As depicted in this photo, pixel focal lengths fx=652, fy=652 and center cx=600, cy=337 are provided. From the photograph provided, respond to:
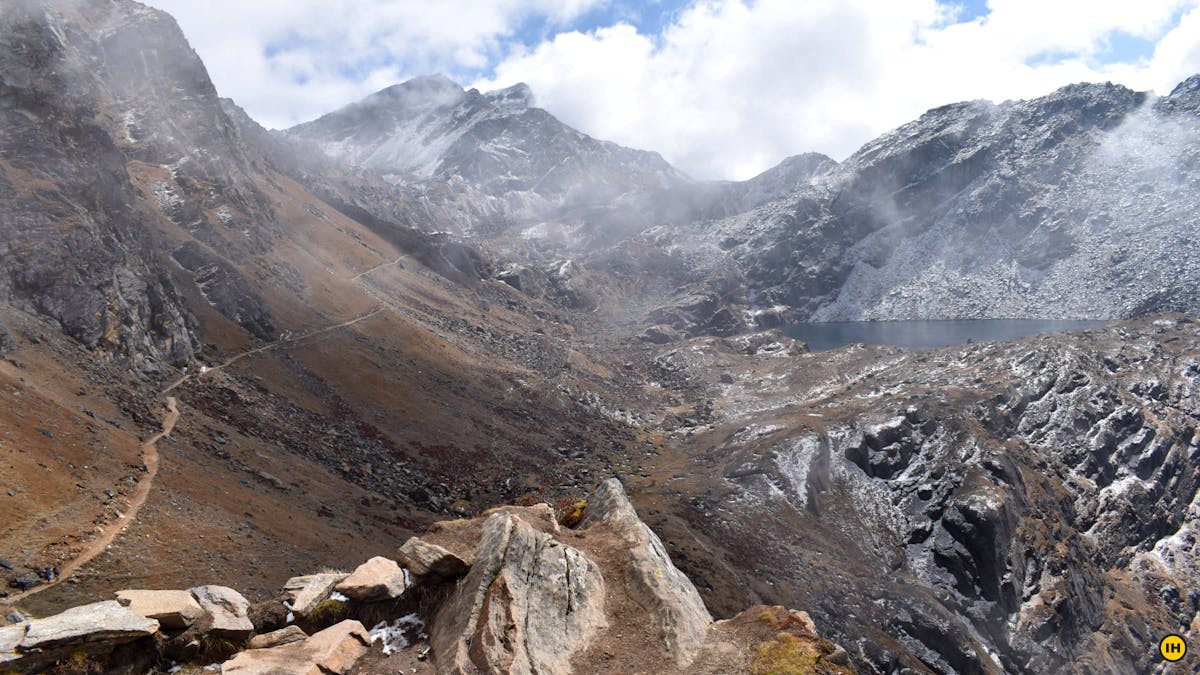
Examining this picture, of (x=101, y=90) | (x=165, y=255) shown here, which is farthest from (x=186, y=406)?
(x=101, y=90)

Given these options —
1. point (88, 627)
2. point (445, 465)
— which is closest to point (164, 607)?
point (88, 627)

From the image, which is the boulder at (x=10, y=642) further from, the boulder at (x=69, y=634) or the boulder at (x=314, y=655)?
the boulder at (x=314, y=655)


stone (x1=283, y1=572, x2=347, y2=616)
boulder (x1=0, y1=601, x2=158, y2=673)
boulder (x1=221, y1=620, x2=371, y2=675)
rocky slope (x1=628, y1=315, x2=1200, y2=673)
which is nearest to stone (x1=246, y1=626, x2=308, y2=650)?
boulder (x1=221, y1=620, x2=371, y2=675)

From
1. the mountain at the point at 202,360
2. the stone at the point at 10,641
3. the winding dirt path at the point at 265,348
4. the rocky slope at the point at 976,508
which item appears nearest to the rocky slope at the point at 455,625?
the stone at the point at 10,641

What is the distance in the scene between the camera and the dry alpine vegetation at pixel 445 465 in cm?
1869

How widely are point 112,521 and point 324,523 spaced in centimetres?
1603

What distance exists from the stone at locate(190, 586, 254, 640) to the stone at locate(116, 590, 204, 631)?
468mm

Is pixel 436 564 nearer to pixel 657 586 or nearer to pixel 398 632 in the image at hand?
pixel 398 632

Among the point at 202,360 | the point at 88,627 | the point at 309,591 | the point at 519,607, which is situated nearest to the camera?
the point at 88,627

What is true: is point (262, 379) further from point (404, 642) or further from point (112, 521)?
point (404, 642)

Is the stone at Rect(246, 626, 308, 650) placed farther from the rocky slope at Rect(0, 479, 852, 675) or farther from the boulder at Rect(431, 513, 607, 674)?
the boulder at Rect(431, 513, 607, 674)

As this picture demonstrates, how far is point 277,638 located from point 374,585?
2.70m

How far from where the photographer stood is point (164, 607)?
16875mm

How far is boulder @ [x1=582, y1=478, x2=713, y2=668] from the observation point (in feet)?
60.5
